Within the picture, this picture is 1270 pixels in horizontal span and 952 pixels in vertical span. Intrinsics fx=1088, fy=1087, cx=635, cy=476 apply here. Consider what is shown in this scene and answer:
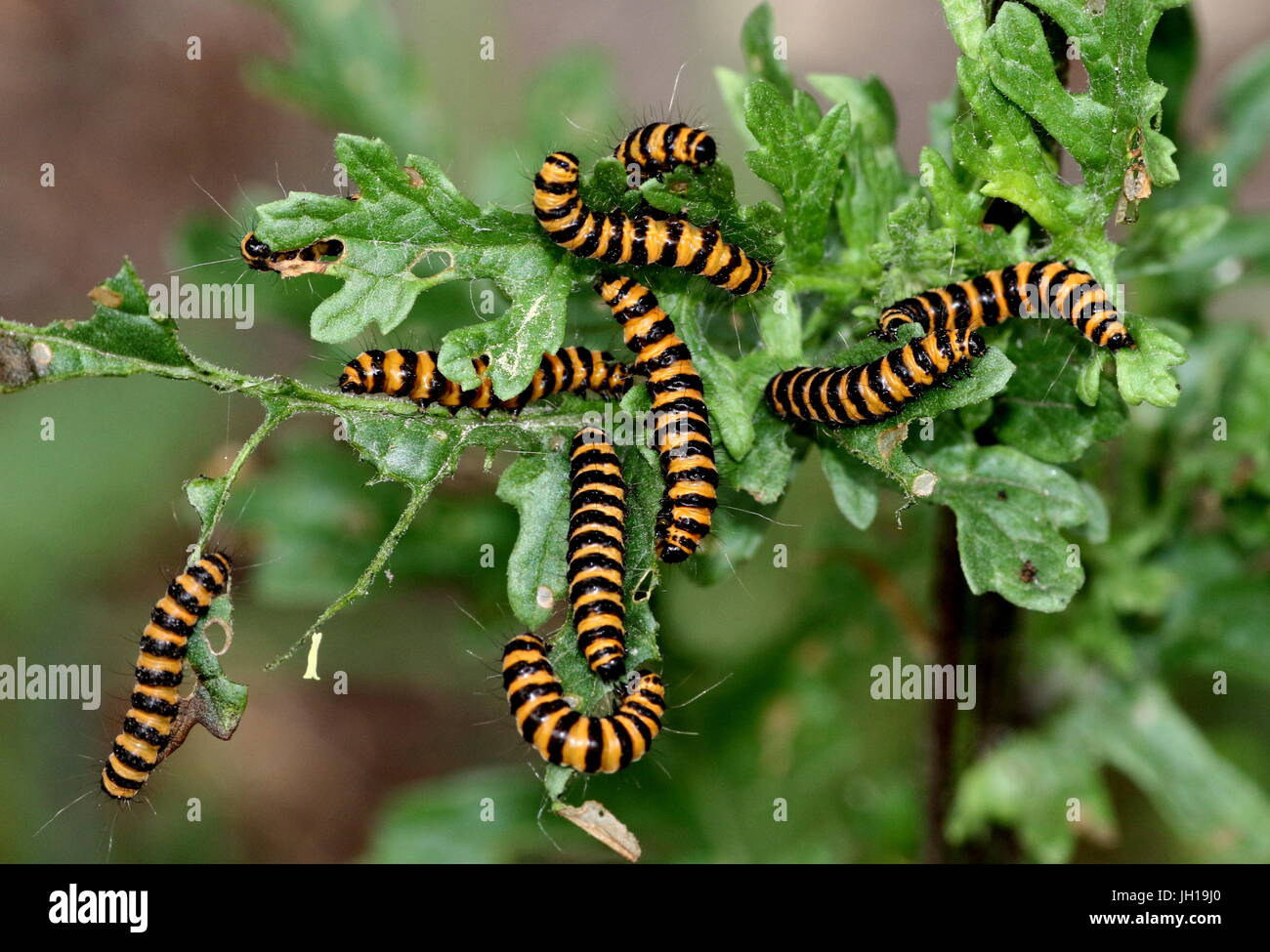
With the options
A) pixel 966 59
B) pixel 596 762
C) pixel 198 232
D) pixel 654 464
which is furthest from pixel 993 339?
pixel 198 232

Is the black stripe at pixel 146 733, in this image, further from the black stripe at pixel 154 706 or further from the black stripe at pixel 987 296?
the black stripe at pixel 987 296

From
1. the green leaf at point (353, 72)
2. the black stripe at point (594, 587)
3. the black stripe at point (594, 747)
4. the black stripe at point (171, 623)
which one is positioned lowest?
the black stripe at point (594, 747)

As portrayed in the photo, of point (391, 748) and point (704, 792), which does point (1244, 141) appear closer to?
point (704, 792)

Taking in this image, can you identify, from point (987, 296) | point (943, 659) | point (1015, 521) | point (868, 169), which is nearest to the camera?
point (987, 296)

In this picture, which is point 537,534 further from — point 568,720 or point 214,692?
point 214,692

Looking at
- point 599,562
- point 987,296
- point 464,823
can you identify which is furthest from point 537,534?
point 464,823

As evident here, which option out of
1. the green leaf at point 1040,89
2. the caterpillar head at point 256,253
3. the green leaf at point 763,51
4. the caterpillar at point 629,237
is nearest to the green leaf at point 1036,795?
the caterpillar at point 629,237
